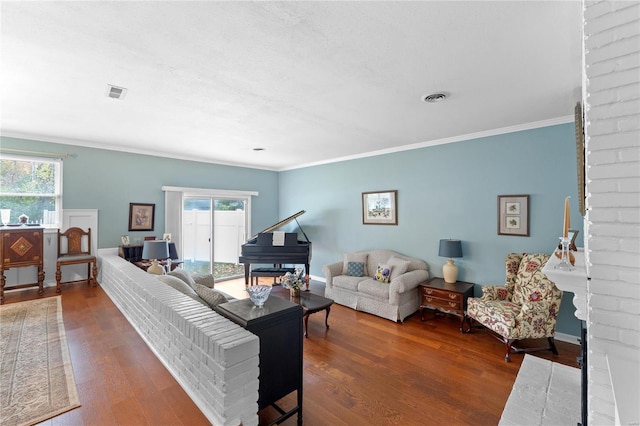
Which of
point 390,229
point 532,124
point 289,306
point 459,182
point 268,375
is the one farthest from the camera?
point 390,229

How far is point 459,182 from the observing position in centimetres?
423

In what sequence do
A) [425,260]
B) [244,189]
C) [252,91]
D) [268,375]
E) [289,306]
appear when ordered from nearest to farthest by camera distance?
[268,375] → [289,306] → [252,91] → [425,260] → [244,189]

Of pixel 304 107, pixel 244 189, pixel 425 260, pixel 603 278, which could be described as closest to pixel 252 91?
pixel 304 107

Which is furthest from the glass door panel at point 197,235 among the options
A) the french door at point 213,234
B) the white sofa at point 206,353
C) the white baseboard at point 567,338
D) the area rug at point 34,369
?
the white baseboard at point 567,338

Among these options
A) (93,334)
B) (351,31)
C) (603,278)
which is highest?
(351,31)

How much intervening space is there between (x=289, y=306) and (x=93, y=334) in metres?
2.14

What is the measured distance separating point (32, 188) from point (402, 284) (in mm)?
5702

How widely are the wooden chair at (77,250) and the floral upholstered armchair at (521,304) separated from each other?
5556 mm

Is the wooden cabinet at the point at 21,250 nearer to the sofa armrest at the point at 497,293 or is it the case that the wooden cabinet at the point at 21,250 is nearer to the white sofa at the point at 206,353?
the white sofa at the point at 206,353

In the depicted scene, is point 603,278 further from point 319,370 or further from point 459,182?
point 459,182

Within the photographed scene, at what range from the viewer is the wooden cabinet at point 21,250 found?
375 cm

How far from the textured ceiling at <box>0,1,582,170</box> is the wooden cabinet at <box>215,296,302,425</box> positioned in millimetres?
1776

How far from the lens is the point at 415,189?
4.73 m

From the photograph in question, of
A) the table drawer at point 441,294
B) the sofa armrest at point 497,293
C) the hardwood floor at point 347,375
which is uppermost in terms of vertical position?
the sofa armrest at point 497,293
